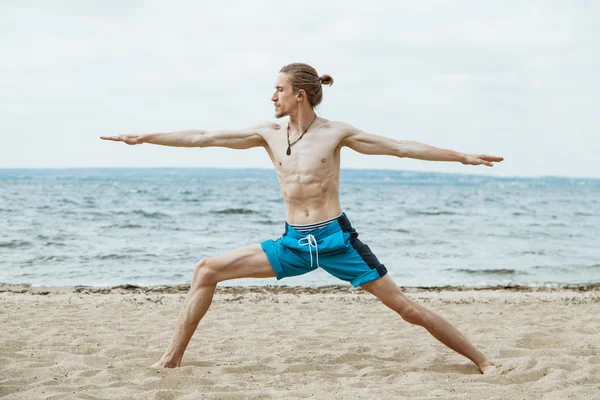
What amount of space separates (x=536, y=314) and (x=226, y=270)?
190 inches

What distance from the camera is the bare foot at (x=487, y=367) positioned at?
5.03m

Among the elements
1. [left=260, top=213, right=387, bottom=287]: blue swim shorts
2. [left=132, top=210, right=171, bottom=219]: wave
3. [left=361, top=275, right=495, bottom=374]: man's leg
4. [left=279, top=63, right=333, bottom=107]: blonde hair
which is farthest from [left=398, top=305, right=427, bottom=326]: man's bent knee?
[left=132, top=210, right=171, bottom=219]: wave

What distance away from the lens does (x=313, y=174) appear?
4926mm

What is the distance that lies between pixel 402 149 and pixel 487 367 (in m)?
1.76

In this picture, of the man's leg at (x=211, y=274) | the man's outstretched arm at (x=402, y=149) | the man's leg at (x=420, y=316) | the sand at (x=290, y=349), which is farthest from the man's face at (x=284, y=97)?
the sand at (x=290, y=349)

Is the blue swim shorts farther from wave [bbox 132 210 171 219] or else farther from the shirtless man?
wave [bbox 132 210 171 219]

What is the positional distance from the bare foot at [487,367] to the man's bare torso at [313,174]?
1.60m

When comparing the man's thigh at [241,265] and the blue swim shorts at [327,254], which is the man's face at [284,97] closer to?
the blue swim shorts at [327,254]

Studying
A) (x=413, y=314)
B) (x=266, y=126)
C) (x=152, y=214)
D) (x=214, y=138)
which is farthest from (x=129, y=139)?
(x=152, y=214)

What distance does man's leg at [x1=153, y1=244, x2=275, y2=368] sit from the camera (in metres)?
4.90

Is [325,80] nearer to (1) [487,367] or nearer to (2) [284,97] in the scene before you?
(2) [284,97]

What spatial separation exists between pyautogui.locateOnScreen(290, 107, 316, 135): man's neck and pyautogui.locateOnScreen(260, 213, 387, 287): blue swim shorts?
746 millimetres

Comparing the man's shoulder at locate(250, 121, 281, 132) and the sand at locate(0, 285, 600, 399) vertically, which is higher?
the man's shoulder at locate(250, 121, 281, 132)

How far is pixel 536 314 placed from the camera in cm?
821
